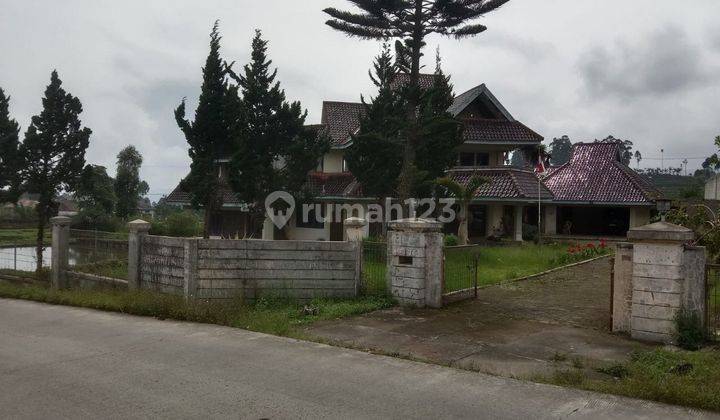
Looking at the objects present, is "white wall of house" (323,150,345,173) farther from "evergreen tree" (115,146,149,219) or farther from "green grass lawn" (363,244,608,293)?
"evergreen tree" (115,146,149,219)

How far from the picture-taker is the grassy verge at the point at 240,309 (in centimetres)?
881

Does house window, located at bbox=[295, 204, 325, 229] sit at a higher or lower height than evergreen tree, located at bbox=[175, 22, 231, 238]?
lower

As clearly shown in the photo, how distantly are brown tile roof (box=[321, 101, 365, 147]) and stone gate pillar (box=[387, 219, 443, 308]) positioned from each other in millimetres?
14722

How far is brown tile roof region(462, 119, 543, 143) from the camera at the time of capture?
23516 mm

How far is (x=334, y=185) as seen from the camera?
24078mm

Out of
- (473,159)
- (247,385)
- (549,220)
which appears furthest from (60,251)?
(549,220)

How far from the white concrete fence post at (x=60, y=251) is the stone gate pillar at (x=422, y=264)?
27.9ft

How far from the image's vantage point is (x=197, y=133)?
20.0 meters

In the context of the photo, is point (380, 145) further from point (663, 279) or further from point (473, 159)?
point (663, 279)

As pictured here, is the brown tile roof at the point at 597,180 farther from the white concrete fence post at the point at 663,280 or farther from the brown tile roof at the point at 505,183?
the white concrete fence post at the point at 663,280

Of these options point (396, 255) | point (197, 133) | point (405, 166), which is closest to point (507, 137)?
point (405, 166)

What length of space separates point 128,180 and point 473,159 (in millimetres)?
30917

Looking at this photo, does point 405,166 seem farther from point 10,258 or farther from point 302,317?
point 10,258

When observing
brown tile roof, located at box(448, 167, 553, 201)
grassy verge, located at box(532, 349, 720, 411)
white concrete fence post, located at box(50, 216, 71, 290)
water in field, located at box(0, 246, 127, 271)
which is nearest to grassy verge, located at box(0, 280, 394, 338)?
water in field, located at box(0, 246, 127, 271)
